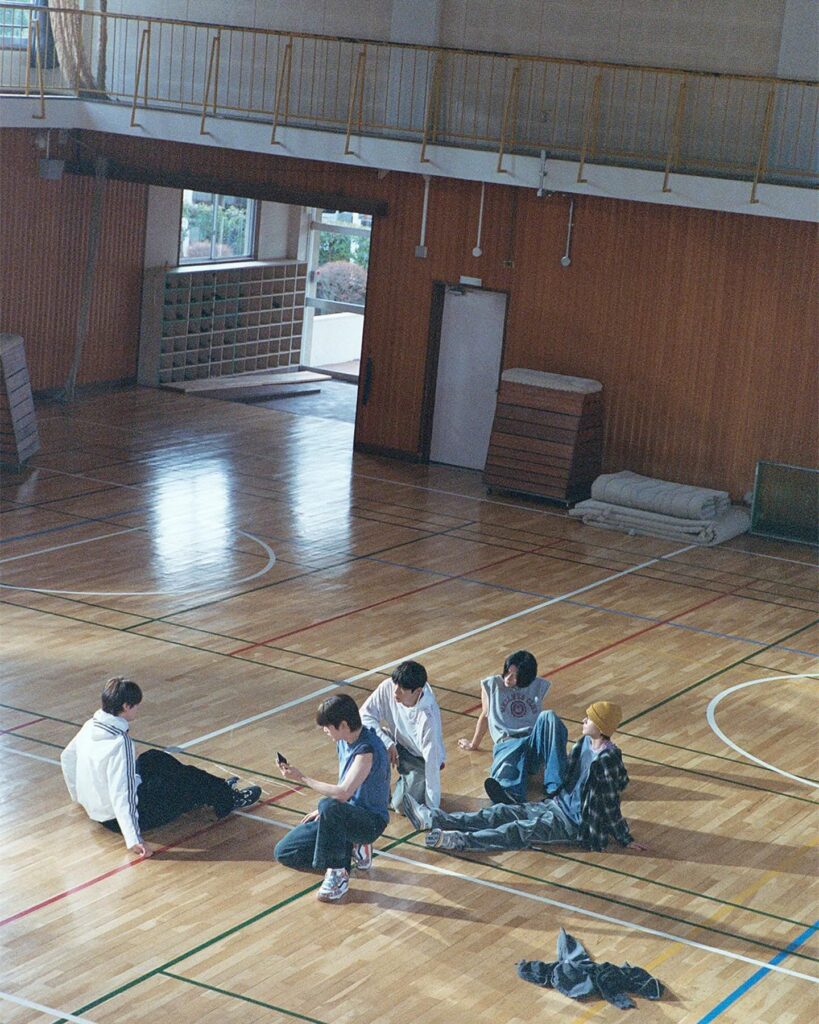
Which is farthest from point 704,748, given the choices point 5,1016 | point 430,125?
point 430,125

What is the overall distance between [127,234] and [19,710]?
49.1 ft

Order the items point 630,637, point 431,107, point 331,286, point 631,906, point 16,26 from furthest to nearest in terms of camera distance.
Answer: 1. point 331,286
2. point 16,26
3. point 431,107
4. point 630,637
5. point 631,906

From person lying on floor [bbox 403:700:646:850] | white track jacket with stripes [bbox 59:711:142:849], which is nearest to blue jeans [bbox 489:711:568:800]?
person lying on floor [bbox 403:700:646:850]

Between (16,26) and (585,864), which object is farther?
(16,26)

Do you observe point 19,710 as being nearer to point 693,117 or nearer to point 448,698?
point 448,698

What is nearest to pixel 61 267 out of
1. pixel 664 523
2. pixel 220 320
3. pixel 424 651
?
pixel 220 320

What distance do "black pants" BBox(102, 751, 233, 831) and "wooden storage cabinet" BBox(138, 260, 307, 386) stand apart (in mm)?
16689

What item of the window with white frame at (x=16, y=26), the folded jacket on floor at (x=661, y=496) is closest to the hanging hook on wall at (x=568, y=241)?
the folded jacket on floor at (x=661, y=496)

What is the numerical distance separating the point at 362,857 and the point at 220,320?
18881 millimetres

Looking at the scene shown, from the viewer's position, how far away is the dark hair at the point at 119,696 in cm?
928

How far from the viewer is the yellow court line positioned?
804 cm

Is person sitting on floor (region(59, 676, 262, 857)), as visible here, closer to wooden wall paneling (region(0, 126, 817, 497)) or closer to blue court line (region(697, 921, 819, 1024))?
blue court line (region(697, 921, 819, 1024))

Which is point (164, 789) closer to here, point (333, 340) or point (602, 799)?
point (602, 799)

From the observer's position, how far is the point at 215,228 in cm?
2775
